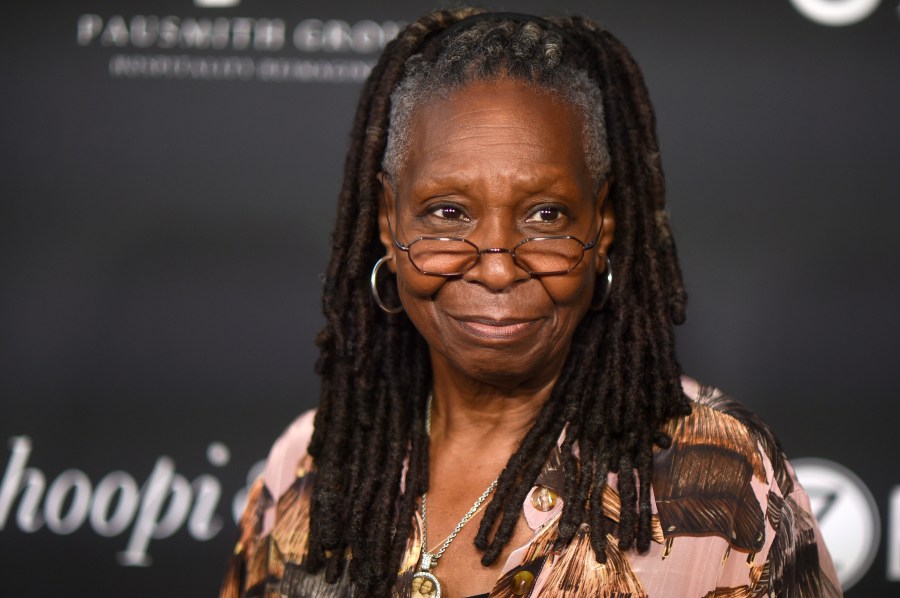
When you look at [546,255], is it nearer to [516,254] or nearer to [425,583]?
[516,254]

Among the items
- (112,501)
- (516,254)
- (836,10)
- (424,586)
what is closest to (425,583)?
(424,586)

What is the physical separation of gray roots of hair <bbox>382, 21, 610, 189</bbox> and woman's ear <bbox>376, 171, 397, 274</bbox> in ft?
0.13

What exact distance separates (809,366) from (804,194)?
41 centimetres

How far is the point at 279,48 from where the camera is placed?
2.37 meters

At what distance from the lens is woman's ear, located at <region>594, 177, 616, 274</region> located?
5.02ft

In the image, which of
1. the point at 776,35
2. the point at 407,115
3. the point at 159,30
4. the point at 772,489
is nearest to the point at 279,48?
the point at 159,30

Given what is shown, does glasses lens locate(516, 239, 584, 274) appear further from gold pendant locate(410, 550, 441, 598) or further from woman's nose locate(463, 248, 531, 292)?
gold pendant locate(410, 550, 441, 598)

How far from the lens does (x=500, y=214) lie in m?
1.40

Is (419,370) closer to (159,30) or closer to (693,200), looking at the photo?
(693,200)

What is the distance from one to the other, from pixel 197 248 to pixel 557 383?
3.87 feet

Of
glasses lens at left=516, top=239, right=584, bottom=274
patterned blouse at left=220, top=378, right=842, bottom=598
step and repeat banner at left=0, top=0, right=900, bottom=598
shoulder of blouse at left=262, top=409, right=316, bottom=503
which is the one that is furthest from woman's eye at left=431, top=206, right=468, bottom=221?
step and repeat banner at left=0, top=0, right=900, bottom=598

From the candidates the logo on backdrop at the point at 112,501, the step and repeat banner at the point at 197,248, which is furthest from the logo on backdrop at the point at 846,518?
the logo on backdrop at the point at 112,501

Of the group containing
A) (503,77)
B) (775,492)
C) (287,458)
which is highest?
(503,77)

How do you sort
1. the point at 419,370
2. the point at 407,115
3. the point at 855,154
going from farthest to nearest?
1. the point at 855,154
2. the point at 419,370
3. the point at 407,115
